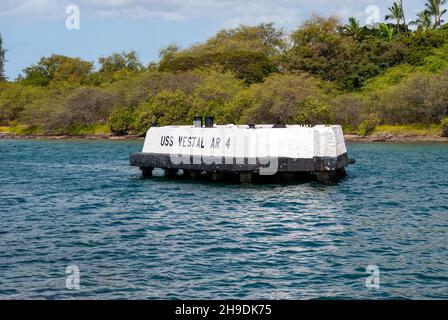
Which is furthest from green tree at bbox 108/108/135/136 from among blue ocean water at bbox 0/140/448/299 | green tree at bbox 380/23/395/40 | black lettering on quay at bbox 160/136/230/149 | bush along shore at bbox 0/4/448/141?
black lettering on quay at bbox 160/136/230/149

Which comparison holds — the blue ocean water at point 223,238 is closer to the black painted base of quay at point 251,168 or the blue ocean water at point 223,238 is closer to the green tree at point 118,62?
the black painted base of quay at point 251,168

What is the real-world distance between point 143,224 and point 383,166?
26.3 m

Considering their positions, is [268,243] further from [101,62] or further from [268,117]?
[101,62]

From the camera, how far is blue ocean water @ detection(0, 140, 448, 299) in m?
16.6

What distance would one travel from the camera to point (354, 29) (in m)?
110

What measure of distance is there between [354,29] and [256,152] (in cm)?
7969

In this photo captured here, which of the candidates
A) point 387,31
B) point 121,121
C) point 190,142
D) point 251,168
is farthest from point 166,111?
point 251,168

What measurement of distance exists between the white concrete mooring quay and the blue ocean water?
99 centimetres

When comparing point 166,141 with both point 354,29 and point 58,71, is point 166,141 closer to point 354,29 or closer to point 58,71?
point 354,29

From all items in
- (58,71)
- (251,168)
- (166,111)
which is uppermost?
(58,71)

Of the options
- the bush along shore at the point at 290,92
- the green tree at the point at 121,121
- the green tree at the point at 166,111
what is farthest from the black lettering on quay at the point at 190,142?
the green tree at the point at 121,121

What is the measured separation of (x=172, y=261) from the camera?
62.6 feet

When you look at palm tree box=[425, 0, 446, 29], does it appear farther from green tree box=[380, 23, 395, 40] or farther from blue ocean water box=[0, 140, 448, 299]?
blue ocean water box=[0, 140, 448, 299]

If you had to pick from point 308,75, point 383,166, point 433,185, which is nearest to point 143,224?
point 433,185
